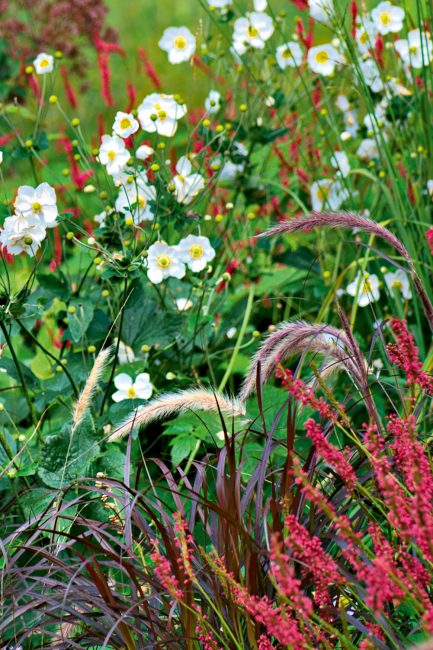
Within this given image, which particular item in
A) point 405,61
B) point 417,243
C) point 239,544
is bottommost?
point 239,544

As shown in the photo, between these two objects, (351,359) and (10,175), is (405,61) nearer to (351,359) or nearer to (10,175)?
(351,359)

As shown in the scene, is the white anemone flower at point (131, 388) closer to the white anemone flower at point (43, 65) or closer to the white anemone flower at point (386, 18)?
the white anemone flower at point (43, 65)

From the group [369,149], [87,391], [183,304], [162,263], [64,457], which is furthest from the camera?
[369,149]

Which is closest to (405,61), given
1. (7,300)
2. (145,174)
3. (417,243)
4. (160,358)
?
(417,243)

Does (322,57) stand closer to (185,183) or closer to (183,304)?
(185,183)

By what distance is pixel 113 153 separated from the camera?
2449mm

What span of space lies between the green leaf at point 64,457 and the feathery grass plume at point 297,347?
1.74 ft

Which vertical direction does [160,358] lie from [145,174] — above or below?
below

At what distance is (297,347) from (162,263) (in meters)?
0.63

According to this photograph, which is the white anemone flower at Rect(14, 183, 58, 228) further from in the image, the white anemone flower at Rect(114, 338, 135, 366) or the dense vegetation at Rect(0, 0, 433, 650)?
the white anemone flower at Rect(114, 338, 135, 366)

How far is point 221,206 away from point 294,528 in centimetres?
229

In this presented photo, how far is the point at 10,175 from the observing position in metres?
4.97

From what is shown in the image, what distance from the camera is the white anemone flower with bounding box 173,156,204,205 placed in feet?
Result: 8.57

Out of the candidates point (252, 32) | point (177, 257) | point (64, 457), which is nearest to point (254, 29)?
point (252, 32)
